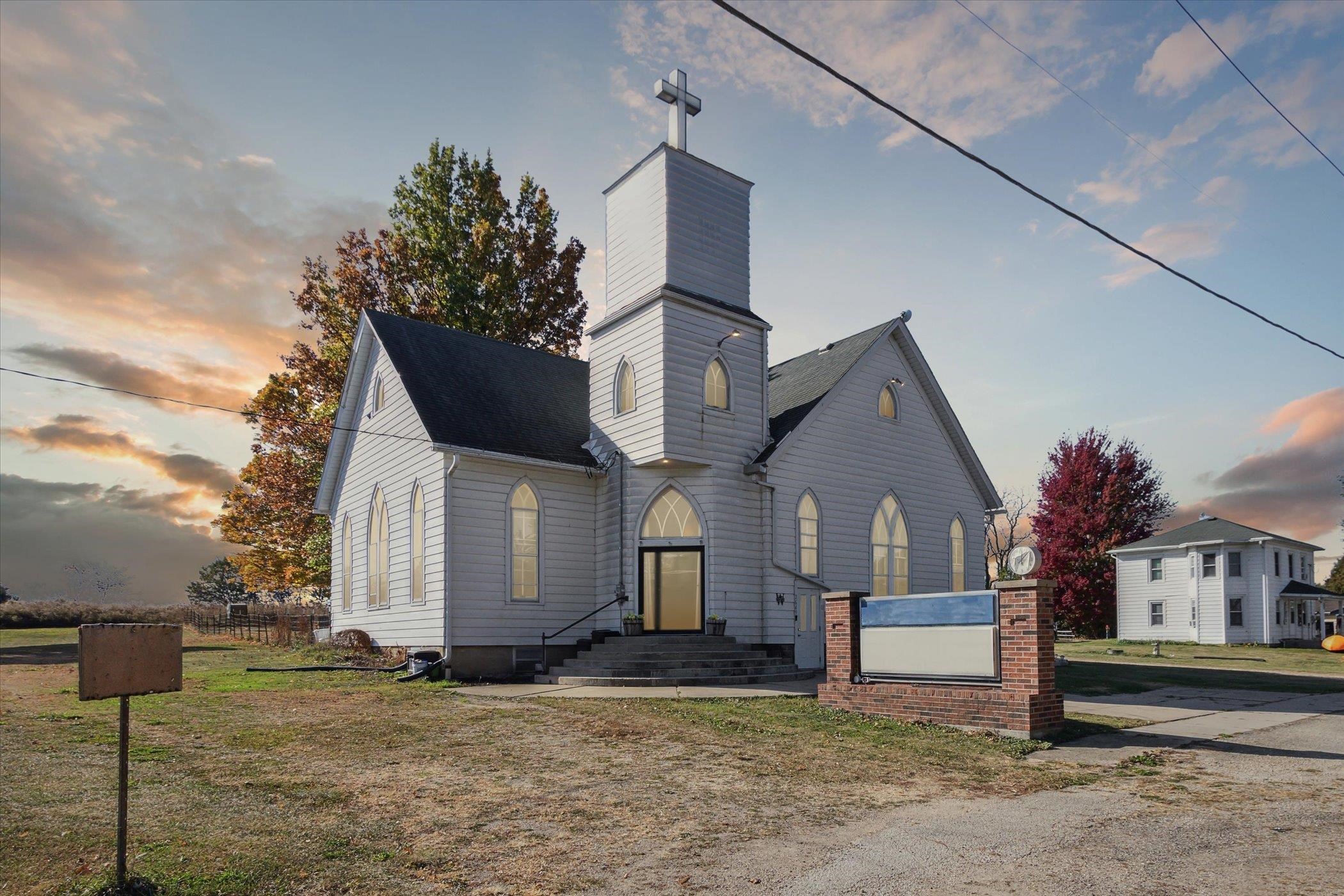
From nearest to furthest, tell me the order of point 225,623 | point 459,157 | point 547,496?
1. point 547,496
2. point 459,157
3. point 225,623

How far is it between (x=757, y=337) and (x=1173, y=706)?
1144 centimetres

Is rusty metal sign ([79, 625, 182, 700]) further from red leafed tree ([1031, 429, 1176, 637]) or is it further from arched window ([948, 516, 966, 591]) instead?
red leafed tree ([1031, 429, 1176, 637])

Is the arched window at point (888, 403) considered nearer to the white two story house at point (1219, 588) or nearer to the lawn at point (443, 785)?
the lawn at point (443, 785)

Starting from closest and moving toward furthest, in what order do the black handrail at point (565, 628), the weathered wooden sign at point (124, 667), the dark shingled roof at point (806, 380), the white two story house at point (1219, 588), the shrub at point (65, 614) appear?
the weathered wooden sign at point (124, 667)
the black handrail at point (565, 628)
the dark shingled roof at point (806, 380)
the white two story house at point (1219, 588)
the shrub at point (65, 614)

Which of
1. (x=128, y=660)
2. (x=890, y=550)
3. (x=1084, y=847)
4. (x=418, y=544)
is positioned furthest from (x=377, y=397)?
(x=1084, y=847)

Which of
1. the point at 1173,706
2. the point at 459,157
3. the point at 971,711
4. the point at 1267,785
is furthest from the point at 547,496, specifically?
the point at 459,157

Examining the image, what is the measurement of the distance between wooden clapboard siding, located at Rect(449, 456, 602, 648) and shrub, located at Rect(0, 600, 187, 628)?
36.5m

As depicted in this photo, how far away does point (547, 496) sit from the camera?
20.7 meters

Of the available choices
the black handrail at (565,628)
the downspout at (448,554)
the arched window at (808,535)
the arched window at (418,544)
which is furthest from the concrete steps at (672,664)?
the arched window at (418,544)

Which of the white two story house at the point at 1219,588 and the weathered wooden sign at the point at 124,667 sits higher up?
the weathered wooden sign at the point at 124,667

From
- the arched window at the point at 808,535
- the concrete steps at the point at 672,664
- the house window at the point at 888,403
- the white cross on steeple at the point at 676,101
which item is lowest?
the concrete steps at the point at 672,664

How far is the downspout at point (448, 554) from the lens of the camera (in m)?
18.6

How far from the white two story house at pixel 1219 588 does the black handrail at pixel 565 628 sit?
32.8 m

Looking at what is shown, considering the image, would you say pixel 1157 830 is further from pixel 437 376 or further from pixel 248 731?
pixel 437 376
